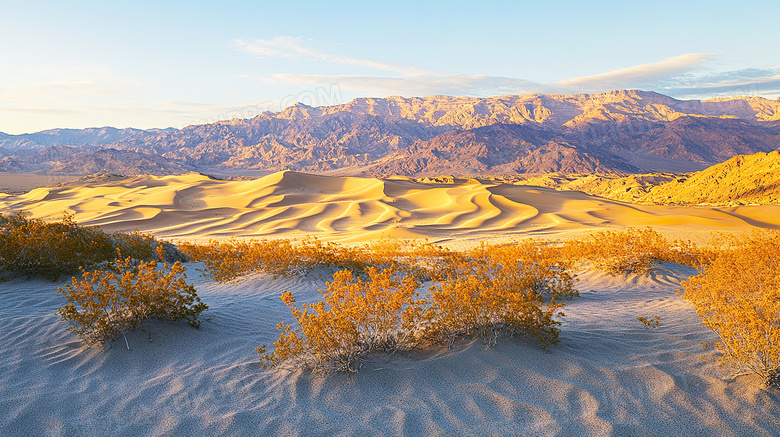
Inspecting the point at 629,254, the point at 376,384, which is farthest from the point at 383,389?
the point at 629,254

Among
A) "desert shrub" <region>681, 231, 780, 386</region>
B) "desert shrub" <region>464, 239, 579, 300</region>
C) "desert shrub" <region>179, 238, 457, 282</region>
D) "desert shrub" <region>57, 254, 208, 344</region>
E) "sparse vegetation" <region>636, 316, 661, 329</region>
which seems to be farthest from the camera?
"desert shrub" <region>179, 238, 457, 282</region>

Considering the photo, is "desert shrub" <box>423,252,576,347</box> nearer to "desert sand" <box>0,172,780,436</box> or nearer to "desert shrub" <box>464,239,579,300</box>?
"desert sand" <box>0,172,780,436</box>

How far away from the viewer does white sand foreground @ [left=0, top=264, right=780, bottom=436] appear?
339cm

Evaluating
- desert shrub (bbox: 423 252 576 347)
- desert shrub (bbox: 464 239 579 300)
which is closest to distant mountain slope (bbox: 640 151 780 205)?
desert shrub (bbox: 464 239 579 300)

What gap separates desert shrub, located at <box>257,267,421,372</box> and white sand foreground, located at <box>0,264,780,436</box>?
Answer: 17cm

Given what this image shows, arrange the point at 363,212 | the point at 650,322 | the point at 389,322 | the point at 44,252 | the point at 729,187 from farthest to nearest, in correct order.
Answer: the point at 729,187, the point at 363,212, the point at 44,252, the point at 650,322, the point at 389,322

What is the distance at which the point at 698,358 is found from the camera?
14.9 ft

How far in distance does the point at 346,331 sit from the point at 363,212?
25153 millimetres

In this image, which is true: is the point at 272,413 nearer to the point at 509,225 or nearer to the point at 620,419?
the point at 620,419

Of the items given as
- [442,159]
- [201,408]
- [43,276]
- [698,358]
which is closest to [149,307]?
[201,408]

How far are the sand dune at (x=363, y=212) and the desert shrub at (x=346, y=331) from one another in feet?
49.9

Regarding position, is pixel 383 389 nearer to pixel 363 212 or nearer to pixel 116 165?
pixel 363 212

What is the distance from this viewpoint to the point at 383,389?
3.93 meters

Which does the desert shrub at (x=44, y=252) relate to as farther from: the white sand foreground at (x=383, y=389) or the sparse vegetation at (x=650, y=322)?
the sparse vegetation at (x=650, y=322)
